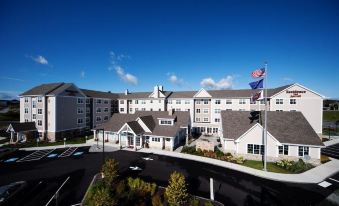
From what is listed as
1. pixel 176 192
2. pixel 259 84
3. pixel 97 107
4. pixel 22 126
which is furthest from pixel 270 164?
pixel 22 126

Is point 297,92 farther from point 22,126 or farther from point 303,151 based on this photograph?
point 22,126

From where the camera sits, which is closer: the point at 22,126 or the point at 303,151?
the point at 303,151

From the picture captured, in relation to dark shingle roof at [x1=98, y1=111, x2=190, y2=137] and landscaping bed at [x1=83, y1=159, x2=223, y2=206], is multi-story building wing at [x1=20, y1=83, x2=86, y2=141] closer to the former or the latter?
dark shingle roof at [x1=98, y1=111, x2=190, y2=137]

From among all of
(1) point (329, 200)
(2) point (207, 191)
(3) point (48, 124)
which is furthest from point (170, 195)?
(3) point (48, 124)

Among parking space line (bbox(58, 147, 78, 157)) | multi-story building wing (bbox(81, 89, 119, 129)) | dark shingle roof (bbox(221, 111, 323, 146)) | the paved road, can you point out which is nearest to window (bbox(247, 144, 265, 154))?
dark shingle roof (bbox(221, 111, 323, 146))

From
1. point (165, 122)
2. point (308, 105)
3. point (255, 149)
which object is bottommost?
point (255, 149)
